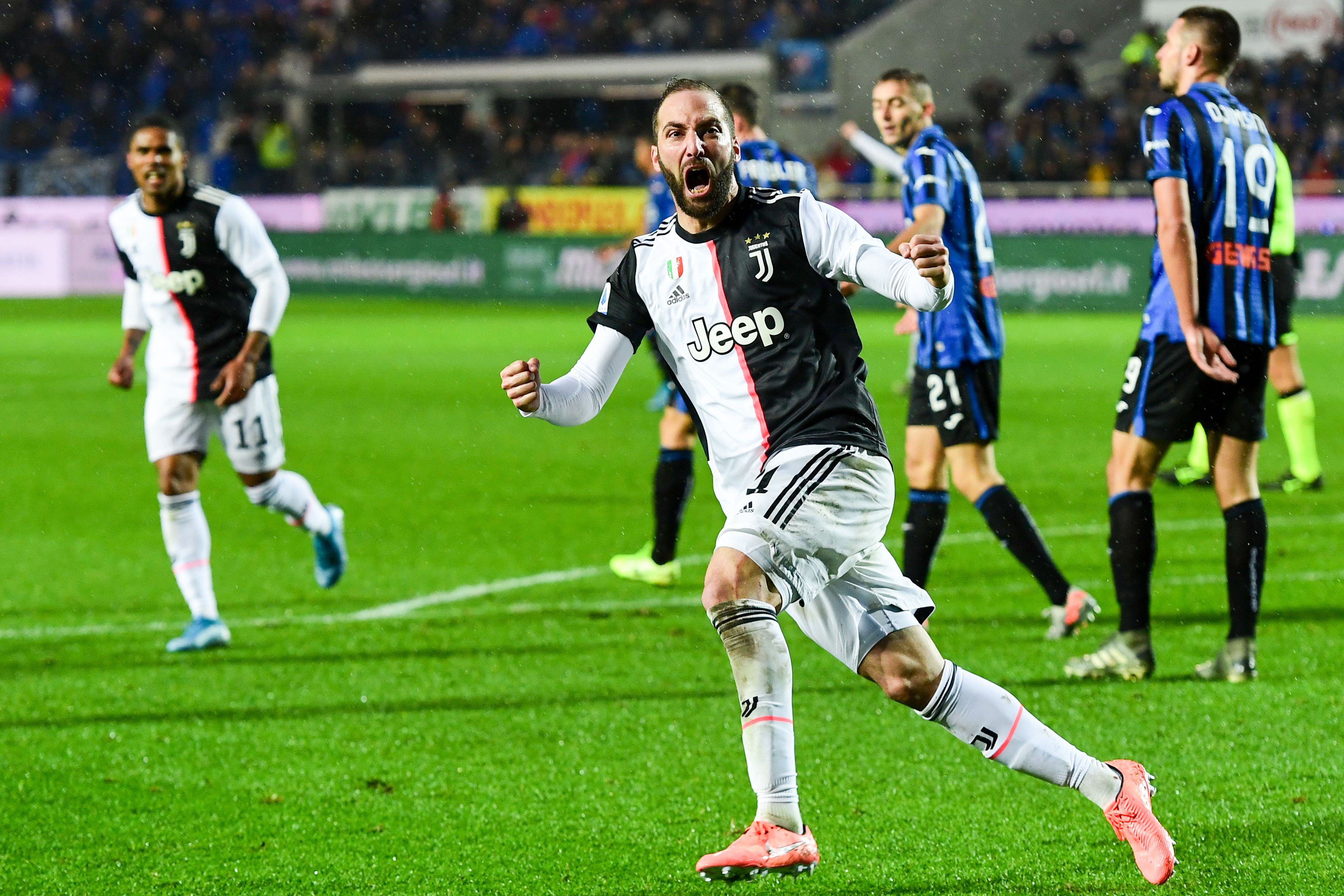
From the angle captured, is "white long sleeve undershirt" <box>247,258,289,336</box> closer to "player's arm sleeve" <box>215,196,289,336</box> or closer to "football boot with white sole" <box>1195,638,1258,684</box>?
"player's arm sleeve" <box>215,196,289,336</box>

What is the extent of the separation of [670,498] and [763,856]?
443 cm

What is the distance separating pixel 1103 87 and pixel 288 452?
22976 mm

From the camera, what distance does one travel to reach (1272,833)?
13.7 feet

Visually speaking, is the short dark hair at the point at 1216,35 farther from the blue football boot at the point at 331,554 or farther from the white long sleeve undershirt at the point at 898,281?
the blue football boot at the point at 331,554

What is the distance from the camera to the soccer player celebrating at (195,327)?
21.9ft

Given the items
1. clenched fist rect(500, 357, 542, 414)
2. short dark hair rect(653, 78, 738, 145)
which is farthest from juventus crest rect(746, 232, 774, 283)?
clenched fist rect(500, 357, 542, 414)

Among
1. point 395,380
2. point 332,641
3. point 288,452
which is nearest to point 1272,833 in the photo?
point 332,641

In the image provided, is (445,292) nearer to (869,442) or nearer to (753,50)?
→ (753,50)

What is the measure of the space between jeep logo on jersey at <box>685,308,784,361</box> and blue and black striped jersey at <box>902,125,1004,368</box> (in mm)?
2554

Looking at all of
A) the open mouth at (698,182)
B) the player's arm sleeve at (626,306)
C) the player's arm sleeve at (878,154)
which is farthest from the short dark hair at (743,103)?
the open mouth at (698,182)

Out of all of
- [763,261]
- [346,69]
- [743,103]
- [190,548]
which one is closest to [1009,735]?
[763,261]

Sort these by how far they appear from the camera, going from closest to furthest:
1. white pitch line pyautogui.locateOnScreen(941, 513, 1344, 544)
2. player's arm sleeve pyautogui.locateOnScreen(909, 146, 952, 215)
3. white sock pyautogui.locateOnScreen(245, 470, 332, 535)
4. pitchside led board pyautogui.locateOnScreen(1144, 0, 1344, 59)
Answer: player's arm sleeve pyautogui.locateOnScreen(909, 146, 952, 215) → white sock pyautogui.locateOnScreen(245, 470, 332, 535) → white pitch line pyautogui.locateOnScreen(941, 513, 1344, 544) → pitchside led board pyautogui.locateOnScreen(1144, 0, 1344, 59)

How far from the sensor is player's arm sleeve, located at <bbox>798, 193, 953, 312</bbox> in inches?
141

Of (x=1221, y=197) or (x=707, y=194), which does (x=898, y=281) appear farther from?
(x=1221, y=197)
